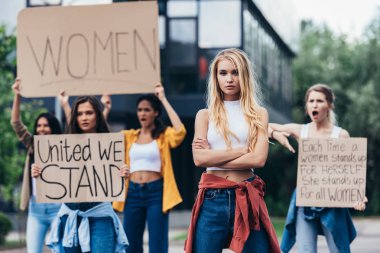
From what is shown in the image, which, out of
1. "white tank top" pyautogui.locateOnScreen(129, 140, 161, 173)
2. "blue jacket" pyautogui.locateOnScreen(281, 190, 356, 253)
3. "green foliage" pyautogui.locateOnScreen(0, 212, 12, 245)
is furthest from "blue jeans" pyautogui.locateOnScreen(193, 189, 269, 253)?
"green foliage" pyautogui.locateOnScreen(0, 212, 12, 245)

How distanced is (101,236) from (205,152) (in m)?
1.74

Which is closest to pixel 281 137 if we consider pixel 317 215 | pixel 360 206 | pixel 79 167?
pixel 317 215

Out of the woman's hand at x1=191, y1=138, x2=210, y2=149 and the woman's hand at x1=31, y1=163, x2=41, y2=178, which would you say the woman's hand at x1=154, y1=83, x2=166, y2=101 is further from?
the woman's hand at x1=191, y1=138, x2=210, y2=149

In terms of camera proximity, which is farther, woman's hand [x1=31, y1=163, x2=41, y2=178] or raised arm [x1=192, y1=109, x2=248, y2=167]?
woman's hand [x1=31, y1=163, x2=41, y2=178]

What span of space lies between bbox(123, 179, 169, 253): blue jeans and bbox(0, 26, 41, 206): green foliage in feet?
27.6

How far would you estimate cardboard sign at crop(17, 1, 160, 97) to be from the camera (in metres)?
9.22

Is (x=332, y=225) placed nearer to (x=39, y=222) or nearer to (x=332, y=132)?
(x=332, y=132)

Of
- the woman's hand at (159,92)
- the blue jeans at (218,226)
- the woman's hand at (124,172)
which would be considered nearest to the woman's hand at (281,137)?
the woman's hand at (159,92)

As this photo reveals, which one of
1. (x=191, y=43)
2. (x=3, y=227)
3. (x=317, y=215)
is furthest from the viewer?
(x=191, y=43)

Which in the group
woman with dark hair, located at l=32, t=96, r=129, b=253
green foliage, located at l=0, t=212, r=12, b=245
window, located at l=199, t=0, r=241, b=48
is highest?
window, located at l=199, t=0, r=241, b=48

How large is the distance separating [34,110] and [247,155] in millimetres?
12496

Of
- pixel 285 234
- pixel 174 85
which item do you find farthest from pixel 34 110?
pixel 285 234

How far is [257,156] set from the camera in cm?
605

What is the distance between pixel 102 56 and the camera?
9.34 m
